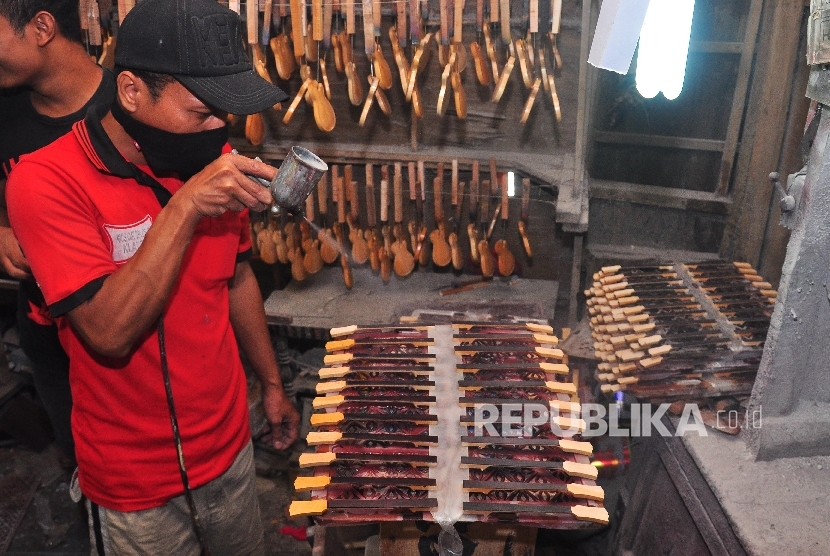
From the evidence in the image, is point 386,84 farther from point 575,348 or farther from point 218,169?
point 218,169

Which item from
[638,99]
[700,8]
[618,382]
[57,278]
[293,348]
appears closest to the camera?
[57,278]

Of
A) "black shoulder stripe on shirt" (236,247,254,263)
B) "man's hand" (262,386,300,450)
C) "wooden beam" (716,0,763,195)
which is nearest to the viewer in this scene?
"black shoulder stripe on shirt" (236,247,254,263)

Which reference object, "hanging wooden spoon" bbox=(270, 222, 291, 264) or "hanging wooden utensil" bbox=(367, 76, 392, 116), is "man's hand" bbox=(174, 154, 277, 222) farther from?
"hanging wooden spoon" bbox=(270, 222, 291, 264)

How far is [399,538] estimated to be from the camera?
251 centimetres

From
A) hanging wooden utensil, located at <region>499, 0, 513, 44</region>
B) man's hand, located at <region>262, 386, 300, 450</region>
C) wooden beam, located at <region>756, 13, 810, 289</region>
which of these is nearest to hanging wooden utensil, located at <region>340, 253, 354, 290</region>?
hanging wooden utensil, located at <region>499, 0, 513, 44</region>

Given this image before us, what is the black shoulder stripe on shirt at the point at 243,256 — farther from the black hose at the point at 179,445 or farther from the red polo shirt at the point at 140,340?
the black hose at the point at 179,445

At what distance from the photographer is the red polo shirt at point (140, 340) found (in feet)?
6.51

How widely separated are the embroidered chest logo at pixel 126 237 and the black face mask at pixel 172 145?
18cm

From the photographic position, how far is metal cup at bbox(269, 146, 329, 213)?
75.8 inches

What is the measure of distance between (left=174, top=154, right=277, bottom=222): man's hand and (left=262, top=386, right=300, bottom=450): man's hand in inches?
48.6

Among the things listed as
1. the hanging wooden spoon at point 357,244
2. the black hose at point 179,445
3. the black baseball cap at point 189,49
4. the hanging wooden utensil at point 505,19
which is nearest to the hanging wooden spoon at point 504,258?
the hanging wooden spoon at point 357,244

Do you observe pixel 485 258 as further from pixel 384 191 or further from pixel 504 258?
pixel 384 191

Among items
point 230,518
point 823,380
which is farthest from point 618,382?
point 230,518

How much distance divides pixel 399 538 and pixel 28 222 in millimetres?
1628
